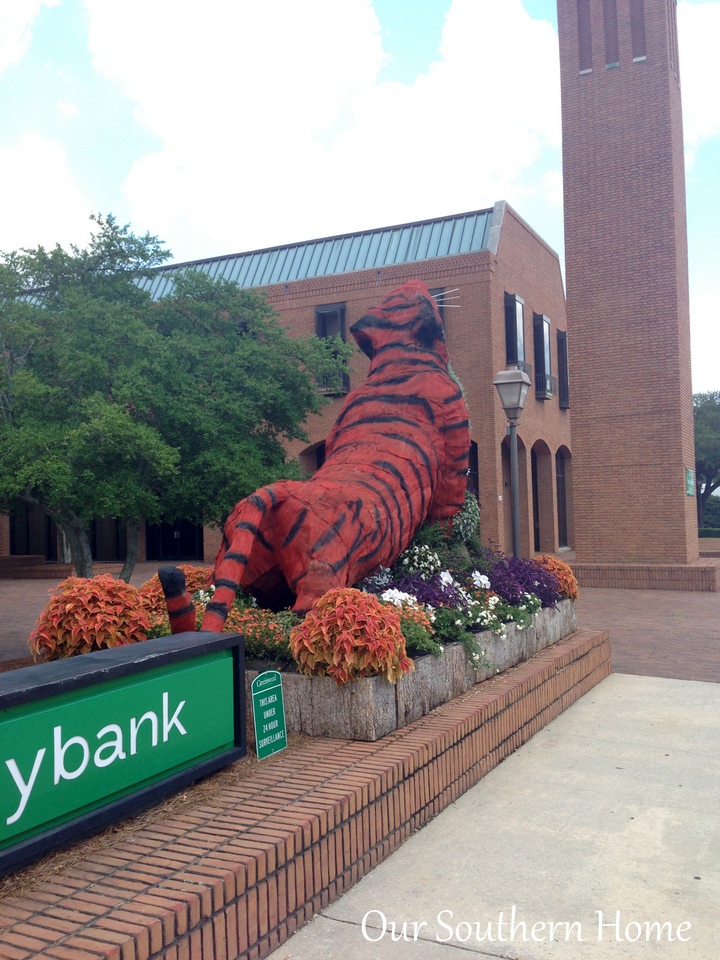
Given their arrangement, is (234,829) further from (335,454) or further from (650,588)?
(650,588)

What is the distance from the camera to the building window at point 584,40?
56.9ft

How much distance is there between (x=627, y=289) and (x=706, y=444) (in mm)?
31087

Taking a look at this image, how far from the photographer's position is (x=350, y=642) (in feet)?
15.3

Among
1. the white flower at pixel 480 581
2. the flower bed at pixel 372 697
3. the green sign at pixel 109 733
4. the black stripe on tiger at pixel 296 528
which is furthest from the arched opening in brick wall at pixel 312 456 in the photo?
the green sign at pixel 109 733

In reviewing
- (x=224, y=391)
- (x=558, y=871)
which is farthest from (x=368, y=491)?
(x=224, y=391)

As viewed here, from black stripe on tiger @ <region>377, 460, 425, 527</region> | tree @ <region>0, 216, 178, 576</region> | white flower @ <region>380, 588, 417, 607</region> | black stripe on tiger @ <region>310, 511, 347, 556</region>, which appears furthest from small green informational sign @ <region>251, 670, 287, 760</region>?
tree @ <region>0, 216, 178, 576</region>

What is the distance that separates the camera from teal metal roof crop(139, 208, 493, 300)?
23547mm

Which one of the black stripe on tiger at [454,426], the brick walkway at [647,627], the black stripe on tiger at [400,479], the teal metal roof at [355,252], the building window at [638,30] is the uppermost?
the building window at [638,30]

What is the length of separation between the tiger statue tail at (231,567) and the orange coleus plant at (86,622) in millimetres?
543

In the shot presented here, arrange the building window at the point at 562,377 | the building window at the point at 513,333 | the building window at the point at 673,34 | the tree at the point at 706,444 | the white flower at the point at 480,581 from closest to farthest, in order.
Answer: the white flower at the point at 480,581 < the building window at the point at 673,34 < the building window at the point at 513,333 < the building window at the point at 562,377 < the tree at the point at 706,444

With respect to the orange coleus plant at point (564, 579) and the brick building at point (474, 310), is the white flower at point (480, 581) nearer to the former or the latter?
the orange coleus plant at point (564, 579)

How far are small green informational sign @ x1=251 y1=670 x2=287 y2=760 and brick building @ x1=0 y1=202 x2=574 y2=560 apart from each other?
17041 millimetres

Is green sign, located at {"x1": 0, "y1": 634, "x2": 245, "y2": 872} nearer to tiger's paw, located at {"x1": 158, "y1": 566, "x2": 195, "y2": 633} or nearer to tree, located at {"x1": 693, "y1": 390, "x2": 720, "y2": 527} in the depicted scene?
tiger's paw, located at {"x1": 158, "y1": 566, "x2": 195, "y2": 633}

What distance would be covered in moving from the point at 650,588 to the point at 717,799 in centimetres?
1212
